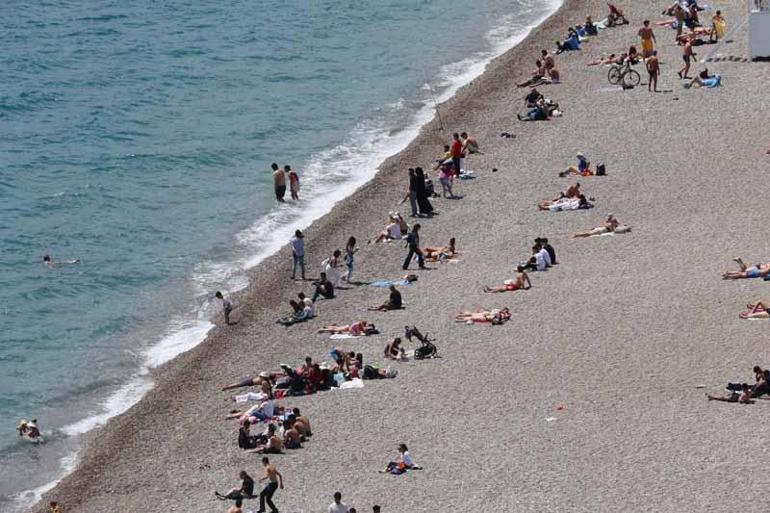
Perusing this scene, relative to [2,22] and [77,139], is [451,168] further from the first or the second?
[2,22]

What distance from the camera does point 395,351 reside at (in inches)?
1124

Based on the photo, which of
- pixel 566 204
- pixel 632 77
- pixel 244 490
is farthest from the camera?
pixel 632 77

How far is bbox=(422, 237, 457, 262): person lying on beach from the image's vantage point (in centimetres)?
3378

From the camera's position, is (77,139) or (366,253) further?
(77,139)

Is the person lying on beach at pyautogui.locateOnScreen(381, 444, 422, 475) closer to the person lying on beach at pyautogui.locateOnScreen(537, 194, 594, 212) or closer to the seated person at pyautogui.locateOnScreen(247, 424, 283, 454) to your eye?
the seated person at pyautogui.locateOnScreen(247, 424, 283, 454)

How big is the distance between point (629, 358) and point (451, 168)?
1209 centimetres

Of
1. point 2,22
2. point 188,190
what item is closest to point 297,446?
point 188,190

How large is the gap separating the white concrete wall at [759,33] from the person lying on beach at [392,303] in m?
17.2

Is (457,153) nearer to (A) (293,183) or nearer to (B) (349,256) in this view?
(A) (293,183)

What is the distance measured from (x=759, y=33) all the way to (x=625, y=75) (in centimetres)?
387


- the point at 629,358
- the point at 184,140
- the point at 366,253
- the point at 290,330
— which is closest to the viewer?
the point at 629,358

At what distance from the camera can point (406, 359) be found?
28.5m

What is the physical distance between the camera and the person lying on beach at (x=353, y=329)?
30.0m

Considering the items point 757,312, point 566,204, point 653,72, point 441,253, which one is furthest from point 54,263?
point 757,312
